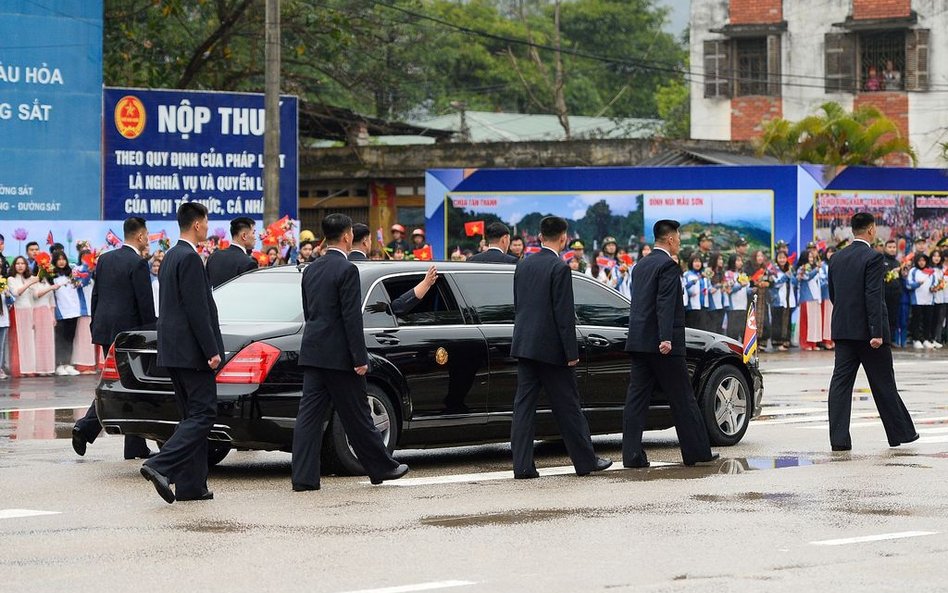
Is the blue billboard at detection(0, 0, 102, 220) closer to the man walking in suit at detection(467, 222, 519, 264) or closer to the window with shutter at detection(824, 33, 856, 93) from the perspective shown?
the man walking in suit at detection(467, 222, 519, 264)

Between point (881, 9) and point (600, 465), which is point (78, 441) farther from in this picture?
point (881, 9)

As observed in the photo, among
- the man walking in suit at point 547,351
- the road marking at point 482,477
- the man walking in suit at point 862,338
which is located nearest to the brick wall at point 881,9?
the man walking in suit at point 862,338

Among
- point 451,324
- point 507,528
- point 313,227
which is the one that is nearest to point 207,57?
point 313,227

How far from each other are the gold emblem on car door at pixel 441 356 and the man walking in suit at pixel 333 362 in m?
1.03

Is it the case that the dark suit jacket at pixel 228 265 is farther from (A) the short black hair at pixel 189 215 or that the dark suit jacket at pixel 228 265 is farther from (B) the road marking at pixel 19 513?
(B) the road marking at pixel 19 513

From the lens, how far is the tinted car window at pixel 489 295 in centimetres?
1294

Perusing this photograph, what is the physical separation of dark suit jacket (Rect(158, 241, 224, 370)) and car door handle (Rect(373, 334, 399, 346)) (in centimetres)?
150

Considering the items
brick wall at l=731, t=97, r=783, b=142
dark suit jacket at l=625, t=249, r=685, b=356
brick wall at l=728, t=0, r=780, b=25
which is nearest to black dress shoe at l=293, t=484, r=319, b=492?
dark suit jacket at l=625, t=249, r=685, b=356

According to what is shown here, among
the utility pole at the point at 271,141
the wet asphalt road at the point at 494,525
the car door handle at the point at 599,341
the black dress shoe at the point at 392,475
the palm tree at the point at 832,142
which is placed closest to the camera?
the wet asphalt road at the point at 494,525

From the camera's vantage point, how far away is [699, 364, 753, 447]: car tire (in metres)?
13.9

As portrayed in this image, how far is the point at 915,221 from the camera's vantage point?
1277 inches

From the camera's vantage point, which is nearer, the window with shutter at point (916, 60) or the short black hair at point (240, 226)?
the short black hair at point (240, 226)

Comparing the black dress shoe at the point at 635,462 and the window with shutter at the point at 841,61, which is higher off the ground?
the window with shutter at the point at 841,61

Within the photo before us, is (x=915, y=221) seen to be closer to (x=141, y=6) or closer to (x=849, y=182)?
(x=849, y=182)
